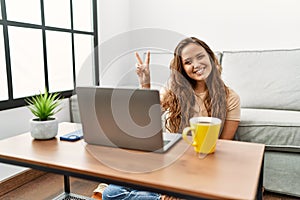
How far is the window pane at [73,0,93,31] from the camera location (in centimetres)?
226

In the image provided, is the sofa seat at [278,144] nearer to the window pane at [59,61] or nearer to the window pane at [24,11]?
the window pane at [59,61]

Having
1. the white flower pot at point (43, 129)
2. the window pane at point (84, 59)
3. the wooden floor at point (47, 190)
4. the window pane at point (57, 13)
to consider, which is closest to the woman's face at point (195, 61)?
the white flower pot at point (43, 129)

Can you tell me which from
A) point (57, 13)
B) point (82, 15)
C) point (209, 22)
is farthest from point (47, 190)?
point (209, 22)

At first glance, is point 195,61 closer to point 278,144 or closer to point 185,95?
point 185,95

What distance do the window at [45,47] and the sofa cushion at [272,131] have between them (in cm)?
138

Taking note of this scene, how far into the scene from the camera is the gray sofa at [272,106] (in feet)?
4.70

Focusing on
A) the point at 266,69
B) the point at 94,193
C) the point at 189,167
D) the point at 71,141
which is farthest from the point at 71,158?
the point at 266,69

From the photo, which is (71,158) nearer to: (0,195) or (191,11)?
(0,195)

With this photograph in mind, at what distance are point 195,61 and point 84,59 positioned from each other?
1.50 meters

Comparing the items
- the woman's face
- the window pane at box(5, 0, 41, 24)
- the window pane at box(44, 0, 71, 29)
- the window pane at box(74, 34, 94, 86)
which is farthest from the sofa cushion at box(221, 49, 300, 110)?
the window pane at box(5, 0, 41, 24)

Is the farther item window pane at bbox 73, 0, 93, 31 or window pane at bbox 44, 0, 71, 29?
Result: window pane at bbox 73, 0, 93, 31

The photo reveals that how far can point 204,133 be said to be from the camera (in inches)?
30.1

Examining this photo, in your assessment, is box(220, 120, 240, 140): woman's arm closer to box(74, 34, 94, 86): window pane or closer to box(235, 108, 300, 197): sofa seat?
box(235, 108, 300, 197): sofa seat

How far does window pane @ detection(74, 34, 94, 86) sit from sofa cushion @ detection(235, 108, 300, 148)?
1.45 meters
